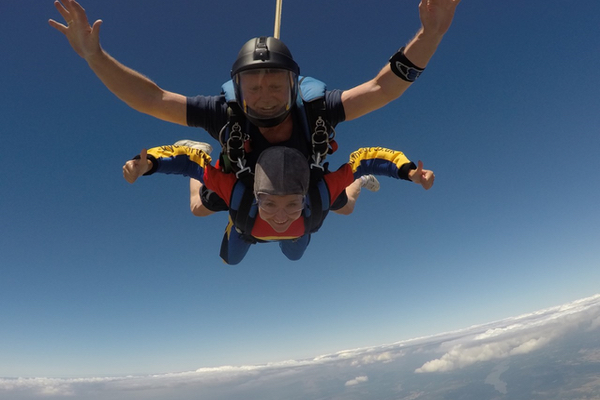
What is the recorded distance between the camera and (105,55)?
201 centimetres

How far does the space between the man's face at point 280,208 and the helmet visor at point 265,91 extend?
63 cm

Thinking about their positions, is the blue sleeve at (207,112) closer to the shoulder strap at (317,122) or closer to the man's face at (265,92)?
the man's face at (265,92)

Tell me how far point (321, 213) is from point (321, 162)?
0.60 meters

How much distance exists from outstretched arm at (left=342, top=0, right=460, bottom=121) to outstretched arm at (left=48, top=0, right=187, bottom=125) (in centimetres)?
135

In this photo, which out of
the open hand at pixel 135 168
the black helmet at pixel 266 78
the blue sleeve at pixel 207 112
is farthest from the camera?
the blue sleeve at pixel 207 112

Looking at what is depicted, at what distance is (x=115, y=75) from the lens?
206 cm

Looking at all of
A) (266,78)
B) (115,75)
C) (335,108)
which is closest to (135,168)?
(115,75)

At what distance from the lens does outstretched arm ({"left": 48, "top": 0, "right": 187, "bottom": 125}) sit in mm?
1851

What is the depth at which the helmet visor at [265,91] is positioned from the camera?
2135 millimetres

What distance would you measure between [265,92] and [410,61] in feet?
3.30

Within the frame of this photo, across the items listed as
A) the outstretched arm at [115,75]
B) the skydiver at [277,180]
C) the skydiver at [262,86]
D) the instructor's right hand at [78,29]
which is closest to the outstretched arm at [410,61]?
the skydiver at [262,86]

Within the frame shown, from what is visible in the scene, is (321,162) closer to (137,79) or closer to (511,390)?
(137,79)

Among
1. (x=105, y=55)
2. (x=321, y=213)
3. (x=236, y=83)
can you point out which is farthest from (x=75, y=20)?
(x=321, y=213)

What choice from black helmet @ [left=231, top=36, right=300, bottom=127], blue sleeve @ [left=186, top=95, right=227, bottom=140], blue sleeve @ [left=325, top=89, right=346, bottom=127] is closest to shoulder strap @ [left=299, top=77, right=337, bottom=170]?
blue sleeve @ [left=325, top=89, right=346, bottom=127]
